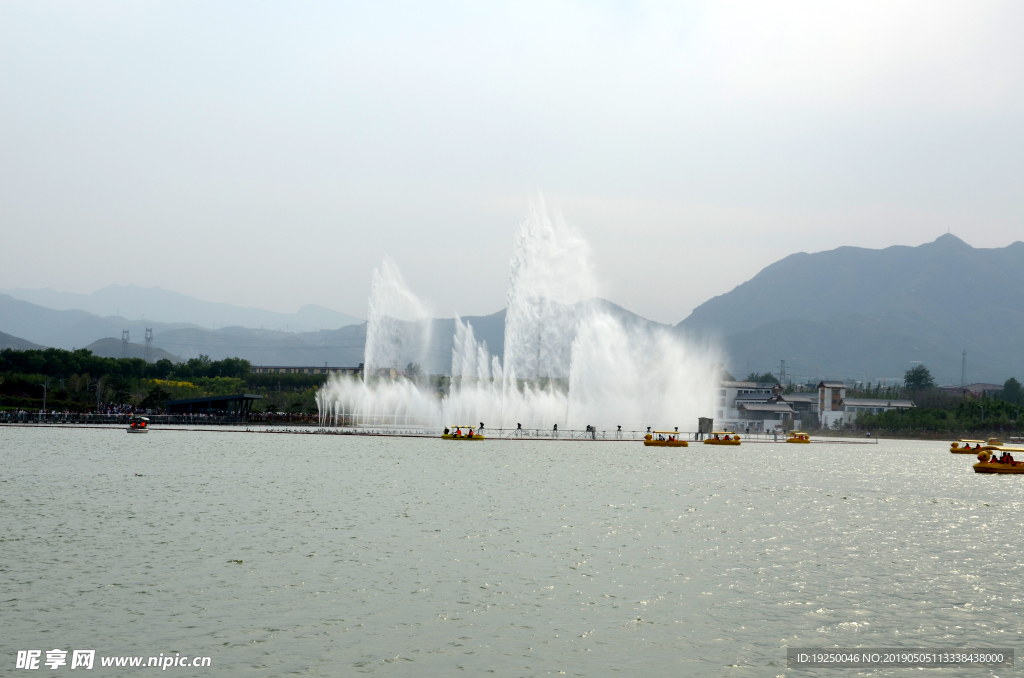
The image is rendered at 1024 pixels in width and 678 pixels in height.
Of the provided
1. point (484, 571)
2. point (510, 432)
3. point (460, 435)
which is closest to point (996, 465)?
point (460, 435)

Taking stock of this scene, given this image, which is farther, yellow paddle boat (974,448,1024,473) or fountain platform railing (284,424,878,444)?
fountain platform railing (284,424,878,444)

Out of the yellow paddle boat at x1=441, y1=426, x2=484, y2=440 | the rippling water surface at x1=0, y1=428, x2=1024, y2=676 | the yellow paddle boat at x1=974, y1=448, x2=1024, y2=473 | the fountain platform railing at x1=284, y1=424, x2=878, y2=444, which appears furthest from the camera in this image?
the fountain platform railing at x1=284, y1=424, x2=878, y2=444

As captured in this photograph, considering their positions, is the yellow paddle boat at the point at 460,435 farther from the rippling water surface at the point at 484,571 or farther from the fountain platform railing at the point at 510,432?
the rippling water surface at the point at 484,571

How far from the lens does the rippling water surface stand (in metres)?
20.9

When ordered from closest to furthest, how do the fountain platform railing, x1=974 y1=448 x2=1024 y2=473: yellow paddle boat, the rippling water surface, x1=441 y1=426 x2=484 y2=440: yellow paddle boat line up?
1. the rippling water surface
2. x1=974 y1=448 x2=1024 y2=473: yellow paddle boat
3. x1=441 y1=426 x2=484 y2=440: yellow paddle boat
4. the fountain platform railing

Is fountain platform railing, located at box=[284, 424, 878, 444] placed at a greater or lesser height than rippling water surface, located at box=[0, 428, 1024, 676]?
greater

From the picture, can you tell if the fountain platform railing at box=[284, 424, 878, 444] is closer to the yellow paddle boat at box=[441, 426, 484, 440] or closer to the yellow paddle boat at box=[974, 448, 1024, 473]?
the yellow paddle boat at box=[441, 426, 484, 440]

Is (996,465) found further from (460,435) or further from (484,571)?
(484,571)

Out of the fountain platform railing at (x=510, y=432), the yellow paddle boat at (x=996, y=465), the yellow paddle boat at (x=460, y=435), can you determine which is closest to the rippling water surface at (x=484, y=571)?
the yellow paddle boat at (x=996, y=465)

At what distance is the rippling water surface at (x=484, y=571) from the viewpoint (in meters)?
20.9

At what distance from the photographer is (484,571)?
29.9 meters

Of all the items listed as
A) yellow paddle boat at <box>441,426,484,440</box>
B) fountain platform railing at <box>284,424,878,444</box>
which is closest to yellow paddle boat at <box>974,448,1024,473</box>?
fountain platform railing at <box>284,424,878,444</box>

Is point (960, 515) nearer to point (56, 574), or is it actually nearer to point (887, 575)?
point (887, 575)

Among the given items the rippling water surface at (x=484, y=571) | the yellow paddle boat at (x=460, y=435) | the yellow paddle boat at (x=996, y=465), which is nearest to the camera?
the rippling water surface at (x=484, y=571)
